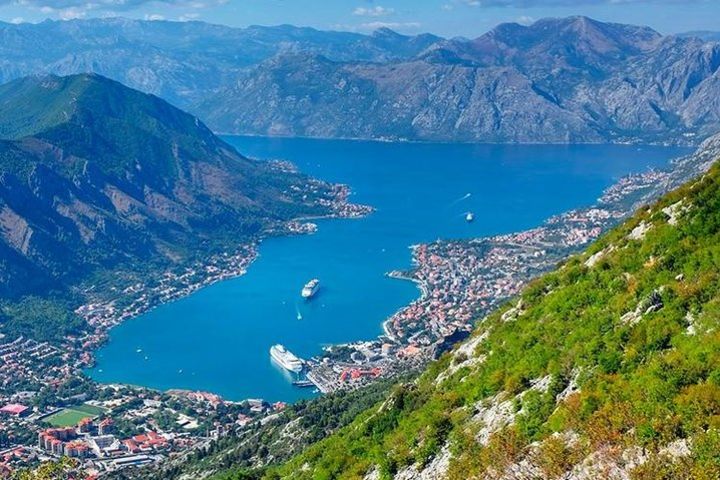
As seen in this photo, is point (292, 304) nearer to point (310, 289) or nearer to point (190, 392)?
point (310, 289)

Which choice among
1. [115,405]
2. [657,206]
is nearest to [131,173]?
[115,405]

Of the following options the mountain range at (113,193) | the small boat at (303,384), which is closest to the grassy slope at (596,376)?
the small boat at (303,384)

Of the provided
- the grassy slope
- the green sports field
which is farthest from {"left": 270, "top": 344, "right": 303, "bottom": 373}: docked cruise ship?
the grassy slope

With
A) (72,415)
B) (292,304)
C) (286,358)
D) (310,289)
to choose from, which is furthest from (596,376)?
(310,289)

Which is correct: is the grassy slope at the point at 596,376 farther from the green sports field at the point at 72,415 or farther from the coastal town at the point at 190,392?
the green sports field at the point at 72,415

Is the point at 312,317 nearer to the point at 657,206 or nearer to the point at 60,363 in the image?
the point at 60,363

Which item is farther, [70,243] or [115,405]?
[70,243]
